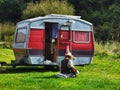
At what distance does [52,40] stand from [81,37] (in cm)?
157

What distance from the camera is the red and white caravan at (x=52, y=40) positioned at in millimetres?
19984

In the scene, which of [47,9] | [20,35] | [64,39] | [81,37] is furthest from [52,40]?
[47,9]

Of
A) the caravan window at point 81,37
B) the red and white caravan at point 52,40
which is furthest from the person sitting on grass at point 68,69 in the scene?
the caravan window at point 81,37

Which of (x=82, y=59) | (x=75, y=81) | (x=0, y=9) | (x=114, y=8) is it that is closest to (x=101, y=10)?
(x=114, y=8)

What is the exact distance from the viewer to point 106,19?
180 ft

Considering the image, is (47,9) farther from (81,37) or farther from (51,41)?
(51,41)

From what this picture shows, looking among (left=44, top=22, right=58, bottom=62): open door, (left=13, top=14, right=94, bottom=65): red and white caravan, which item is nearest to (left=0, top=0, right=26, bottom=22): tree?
(left=13, top=14, right=94, bottom=65): red and white caravan

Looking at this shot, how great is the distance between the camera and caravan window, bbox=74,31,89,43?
2131 cm

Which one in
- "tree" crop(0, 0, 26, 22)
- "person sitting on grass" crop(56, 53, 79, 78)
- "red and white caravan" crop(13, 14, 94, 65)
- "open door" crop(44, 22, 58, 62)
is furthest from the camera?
"tree" crop(0, 0, 26, 22)

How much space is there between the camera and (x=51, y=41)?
822 inches

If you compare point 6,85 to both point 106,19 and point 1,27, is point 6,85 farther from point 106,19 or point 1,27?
point 106,19

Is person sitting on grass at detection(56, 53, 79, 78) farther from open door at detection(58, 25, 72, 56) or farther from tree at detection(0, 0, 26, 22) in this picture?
tree at detection(0, 0, 26, 22)

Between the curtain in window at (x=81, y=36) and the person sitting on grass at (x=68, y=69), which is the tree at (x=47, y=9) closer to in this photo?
the curtain in window at (x=81, y=36)

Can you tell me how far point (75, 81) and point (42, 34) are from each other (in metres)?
4.92
